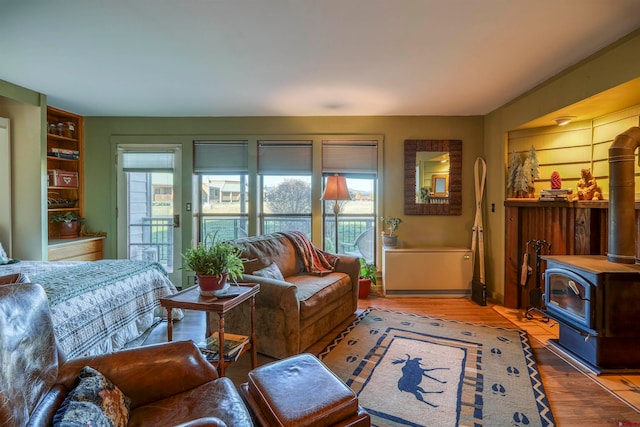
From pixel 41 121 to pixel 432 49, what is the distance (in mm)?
4241

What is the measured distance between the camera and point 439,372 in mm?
2348

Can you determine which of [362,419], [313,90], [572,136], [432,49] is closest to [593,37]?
[432,49]

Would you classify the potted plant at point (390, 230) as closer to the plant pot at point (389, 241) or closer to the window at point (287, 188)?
the plant pot at point (389, 241)

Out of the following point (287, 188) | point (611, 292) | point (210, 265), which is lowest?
point (611, 292)

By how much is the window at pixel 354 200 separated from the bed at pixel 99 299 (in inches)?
91.6

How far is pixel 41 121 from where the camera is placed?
3691mm

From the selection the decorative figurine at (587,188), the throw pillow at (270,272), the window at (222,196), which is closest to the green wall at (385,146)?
the window at (222,196)

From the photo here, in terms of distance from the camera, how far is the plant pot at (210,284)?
2.06m

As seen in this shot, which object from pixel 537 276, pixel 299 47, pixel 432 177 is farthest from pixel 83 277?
pixel 537 276

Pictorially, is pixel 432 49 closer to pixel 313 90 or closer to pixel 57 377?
pixel 313 90

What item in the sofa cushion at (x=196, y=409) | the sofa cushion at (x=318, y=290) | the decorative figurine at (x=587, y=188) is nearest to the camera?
the sofa cushion at (x=196, y=409)

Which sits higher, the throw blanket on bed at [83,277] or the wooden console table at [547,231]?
the wooden console table at [547,231]

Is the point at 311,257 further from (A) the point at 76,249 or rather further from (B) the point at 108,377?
(A) the point at 76,249

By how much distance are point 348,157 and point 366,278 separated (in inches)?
66.8
